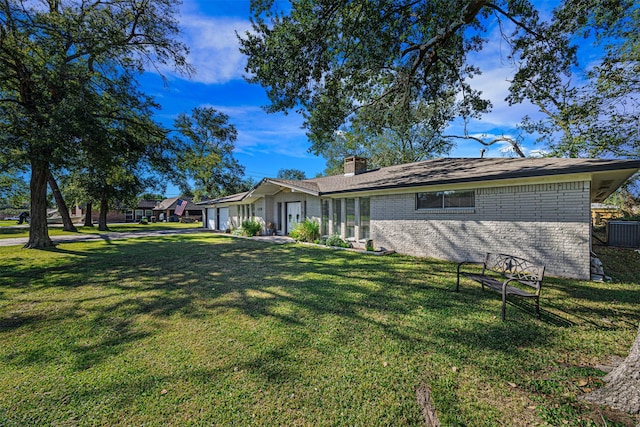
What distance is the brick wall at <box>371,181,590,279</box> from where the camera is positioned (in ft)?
22.0

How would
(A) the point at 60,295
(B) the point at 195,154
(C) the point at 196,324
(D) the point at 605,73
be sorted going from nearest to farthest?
(C) the point at 196,324 → (A) the point at 60,295 → (D) the point at 605,73 → (B) the point at 195,154

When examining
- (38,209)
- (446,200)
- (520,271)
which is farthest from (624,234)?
(38,209)

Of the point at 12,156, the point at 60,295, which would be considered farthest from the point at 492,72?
the point at 12,156

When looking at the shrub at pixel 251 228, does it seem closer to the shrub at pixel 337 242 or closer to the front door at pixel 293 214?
the front door at pixel 293 214

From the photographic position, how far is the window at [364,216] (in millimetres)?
12008

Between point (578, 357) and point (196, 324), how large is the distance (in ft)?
18.2

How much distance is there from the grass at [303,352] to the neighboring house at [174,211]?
47255mm

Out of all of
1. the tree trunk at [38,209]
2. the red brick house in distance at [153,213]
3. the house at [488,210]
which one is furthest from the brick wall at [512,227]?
the red brick house in distance at [153,213]

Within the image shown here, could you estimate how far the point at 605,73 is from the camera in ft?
38.7

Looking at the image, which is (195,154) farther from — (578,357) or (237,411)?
(578,357)

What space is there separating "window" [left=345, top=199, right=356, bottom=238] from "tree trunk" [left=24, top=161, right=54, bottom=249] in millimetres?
14519

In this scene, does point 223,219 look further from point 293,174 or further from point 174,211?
point 293,174

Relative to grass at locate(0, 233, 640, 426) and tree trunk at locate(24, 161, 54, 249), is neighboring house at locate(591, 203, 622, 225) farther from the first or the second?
tree trunk at locate(24, 161, 54, 249)

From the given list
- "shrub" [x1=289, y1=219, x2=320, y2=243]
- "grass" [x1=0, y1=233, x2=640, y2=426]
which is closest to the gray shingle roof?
"grass" [x1=0, y1=233, x2=640, y2=426]
